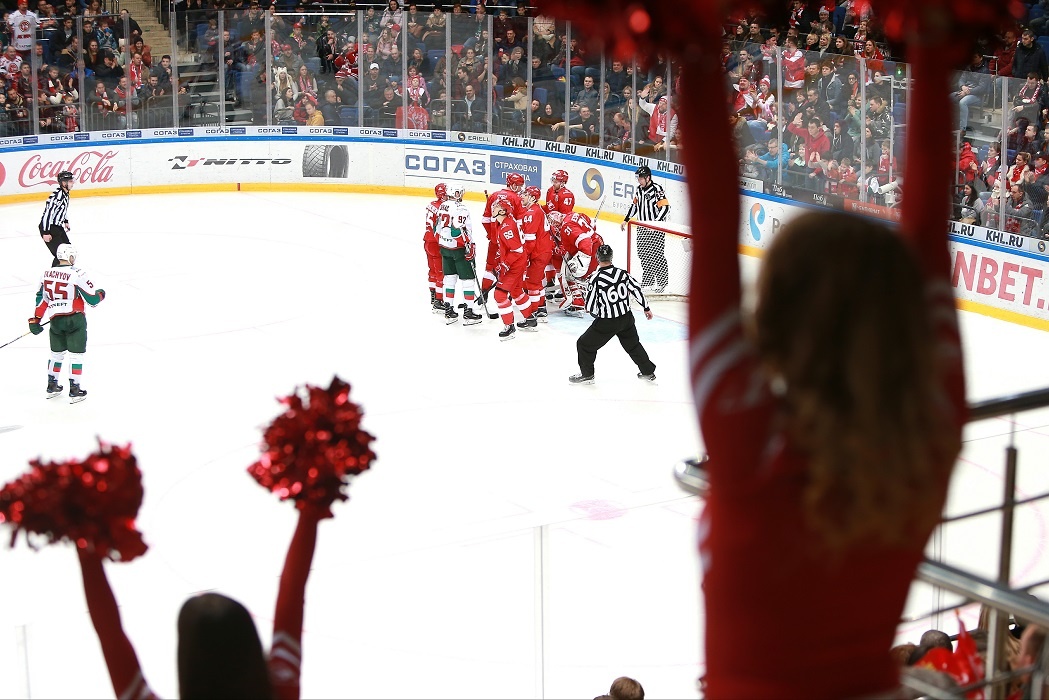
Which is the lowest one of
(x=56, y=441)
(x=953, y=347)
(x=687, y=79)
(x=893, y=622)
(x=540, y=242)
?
(x=56, y=441)

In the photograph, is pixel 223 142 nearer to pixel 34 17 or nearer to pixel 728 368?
pixel 34 17

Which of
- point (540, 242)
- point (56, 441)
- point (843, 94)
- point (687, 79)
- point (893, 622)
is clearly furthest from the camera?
point (843, 94)

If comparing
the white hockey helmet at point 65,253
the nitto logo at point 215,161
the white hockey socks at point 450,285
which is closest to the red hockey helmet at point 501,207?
the white hockey socks at point 450,285

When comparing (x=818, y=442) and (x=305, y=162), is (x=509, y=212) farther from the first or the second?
(x=818, y=442)

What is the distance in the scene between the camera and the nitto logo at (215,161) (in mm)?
21375

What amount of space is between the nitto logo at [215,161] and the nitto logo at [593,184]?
15.5 feet

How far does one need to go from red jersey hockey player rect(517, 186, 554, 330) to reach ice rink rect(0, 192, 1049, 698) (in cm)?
37

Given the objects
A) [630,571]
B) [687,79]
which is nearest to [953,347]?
[687,79]

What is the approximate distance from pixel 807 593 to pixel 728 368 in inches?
9.5

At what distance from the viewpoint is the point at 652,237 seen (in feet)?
51.1

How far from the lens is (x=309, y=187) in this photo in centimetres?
2166

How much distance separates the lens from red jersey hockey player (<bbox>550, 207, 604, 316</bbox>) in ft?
44.5

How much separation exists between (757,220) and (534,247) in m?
4.40

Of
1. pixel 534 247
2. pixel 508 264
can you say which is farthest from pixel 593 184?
pixel 508 264
